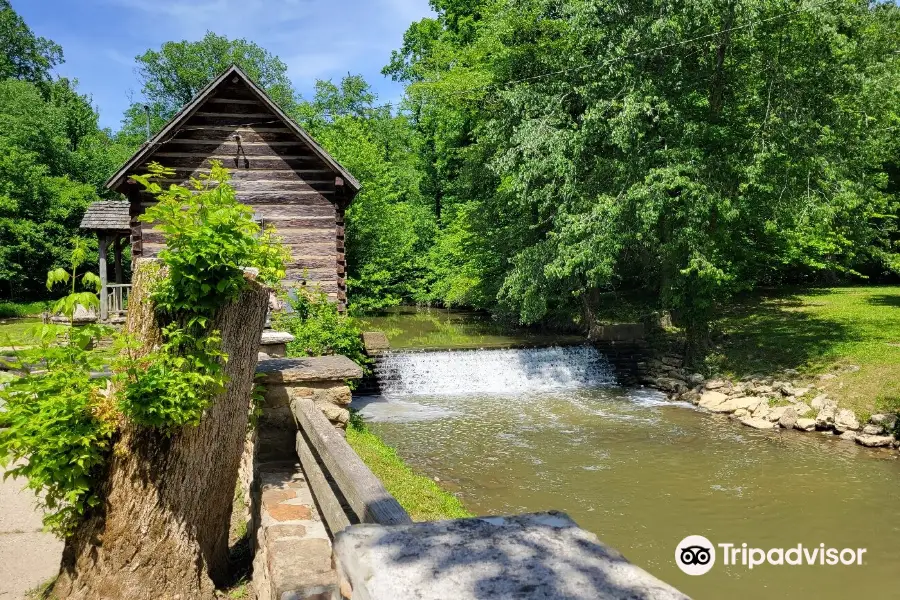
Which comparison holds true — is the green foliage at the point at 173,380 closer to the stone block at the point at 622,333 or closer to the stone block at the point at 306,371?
the stone block at the point at 306,371

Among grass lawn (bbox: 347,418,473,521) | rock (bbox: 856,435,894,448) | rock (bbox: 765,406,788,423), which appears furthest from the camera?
rock (bbox: 765,406,788,423)

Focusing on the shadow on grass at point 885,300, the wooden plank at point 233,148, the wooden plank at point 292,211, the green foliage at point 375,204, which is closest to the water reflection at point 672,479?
the wooden plank at point 292,211

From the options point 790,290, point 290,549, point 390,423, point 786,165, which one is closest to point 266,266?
point 290,549

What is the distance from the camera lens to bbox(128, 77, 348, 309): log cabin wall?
14.9m

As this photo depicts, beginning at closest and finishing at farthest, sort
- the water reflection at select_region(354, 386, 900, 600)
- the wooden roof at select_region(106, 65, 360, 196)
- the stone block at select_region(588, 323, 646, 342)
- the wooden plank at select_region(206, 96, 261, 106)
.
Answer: the water reflection at select_region(354, 386, 900, 600), the wooden roof at select_region(106, 65, 360, 196), the wooden plank at select_region(206, 96, 261, 106), the stone block at select_region(588, 323, 646, 342)

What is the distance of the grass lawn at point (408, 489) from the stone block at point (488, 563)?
4.08 m

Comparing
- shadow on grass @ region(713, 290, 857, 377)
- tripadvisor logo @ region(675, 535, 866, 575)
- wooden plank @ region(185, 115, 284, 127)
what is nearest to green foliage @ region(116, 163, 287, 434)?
tripadvisor logo @ region(675, 535, 866, 575)

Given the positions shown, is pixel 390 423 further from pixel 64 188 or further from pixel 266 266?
pixel 64 188

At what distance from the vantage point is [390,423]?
13289 mm

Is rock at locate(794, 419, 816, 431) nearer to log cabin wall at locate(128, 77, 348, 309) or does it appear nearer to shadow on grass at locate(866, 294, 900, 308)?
log cabin wall at locate(128, 77, 348, 309)

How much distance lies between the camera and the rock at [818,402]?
42.6ft

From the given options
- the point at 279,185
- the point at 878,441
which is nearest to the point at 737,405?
the point at 878,441

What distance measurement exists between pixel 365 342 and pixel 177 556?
41.4ft

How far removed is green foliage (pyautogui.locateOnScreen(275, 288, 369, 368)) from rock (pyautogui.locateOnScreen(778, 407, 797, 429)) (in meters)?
8.36
